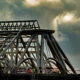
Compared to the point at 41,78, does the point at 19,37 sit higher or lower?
higher

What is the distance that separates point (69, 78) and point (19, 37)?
16.2 metres

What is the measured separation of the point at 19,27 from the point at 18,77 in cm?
2350

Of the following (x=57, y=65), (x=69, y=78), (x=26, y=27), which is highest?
(x=26, y=27)

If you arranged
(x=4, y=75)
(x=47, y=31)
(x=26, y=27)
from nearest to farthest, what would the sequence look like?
(x=4, y=75) → (x=47, y=31) → (x=26, y=27)

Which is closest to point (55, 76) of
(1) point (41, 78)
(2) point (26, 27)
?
(1) point (41, 78)

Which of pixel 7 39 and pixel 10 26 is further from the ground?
pixel 10 26

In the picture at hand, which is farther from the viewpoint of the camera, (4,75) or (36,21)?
(36,21)

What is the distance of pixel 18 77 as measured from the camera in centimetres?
5041

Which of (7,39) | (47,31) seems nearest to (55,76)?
(47,31)

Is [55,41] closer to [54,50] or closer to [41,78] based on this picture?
[54,50]

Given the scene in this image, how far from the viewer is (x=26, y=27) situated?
7056 cm

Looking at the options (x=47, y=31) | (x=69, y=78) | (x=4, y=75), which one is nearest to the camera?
(x=4, y=75)

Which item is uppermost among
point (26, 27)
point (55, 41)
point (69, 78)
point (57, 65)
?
point (26, 27)

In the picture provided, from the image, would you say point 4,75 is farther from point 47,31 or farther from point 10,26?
point 10,26
